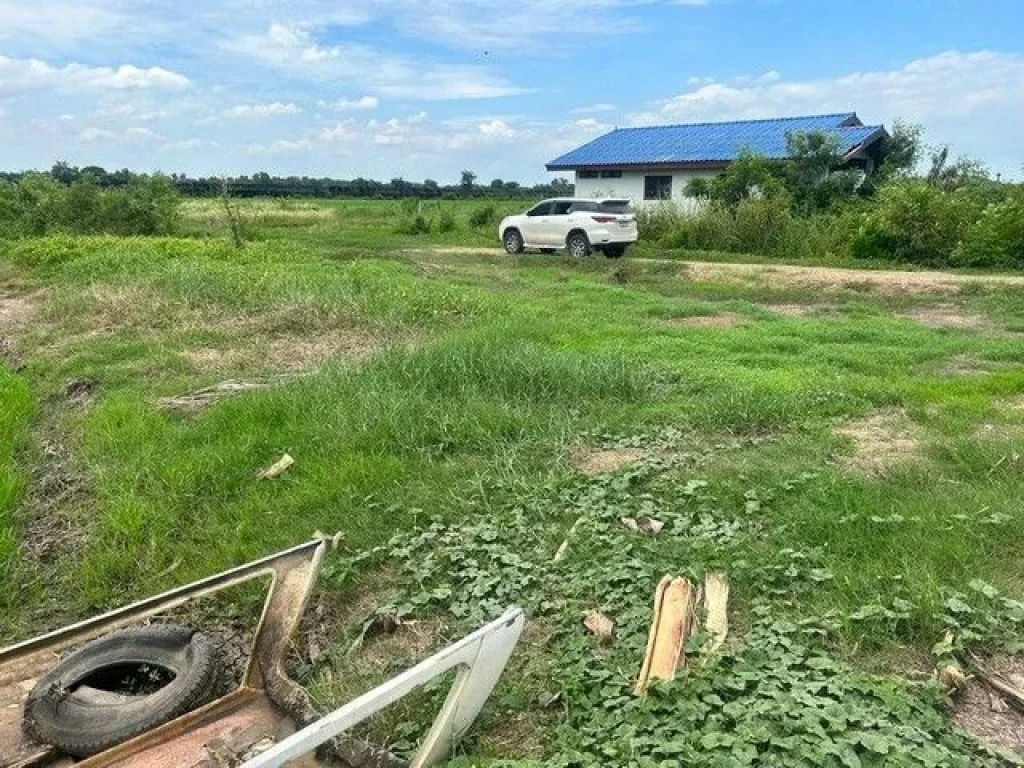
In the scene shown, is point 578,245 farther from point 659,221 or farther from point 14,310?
point 14,310

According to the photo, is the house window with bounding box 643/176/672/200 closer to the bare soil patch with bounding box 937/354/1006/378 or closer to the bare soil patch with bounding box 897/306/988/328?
the bare soil patch with bounding box 897/306/988/328

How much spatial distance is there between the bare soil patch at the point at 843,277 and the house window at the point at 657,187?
11015mm

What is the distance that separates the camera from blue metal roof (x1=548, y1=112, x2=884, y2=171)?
2664cm

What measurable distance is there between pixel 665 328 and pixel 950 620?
269 inches

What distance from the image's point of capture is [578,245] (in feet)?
64.5

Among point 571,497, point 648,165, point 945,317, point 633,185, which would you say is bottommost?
point 945,317

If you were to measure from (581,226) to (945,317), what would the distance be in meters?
9.12

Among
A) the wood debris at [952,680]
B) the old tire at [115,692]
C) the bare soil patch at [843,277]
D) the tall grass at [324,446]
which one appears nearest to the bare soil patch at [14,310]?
the tall grass at [324,446]

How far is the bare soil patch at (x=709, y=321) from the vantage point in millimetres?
10493

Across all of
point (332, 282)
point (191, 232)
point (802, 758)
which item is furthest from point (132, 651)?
point (191, 232)

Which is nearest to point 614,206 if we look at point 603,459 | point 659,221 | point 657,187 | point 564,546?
point 659,221

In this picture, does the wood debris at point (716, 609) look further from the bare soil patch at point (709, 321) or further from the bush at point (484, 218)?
the bush at point (484, 218)

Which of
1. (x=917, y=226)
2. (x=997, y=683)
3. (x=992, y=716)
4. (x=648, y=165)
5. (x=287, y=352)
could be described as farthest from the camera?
(x=648, y=165)

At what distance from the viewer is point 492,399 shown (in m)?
6.43
